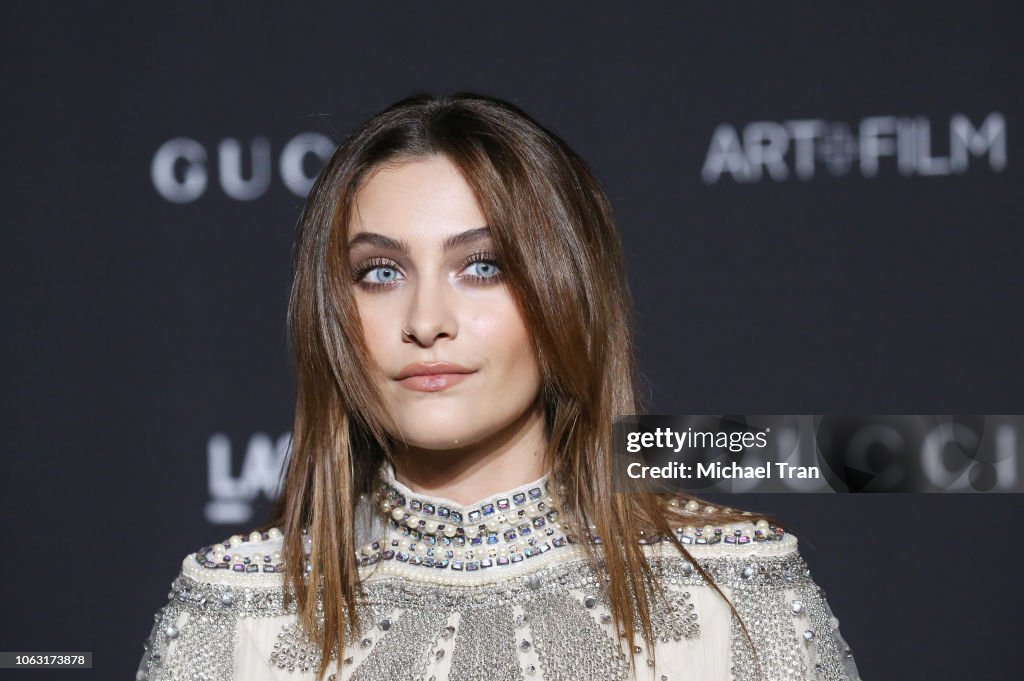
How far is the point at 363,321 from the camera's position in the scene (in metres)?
1.55

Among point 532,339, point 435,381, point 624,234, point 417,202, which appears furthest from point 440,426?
point 624,234

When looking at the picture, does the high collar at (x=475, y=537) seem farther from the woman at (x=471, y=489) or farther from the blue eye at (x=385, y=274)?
the blue eye at (x=385, y=274)

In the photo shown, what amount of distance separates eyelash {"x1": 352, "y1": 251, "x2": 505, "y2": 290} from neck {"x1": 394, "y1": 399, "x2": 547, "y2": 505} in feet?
0.67

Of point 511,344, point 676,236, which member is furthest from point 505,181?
point 676,236

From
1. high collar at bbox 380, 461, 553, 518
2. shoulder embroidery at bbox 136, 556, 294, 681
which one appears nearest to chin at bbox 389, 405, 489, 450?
high collar at bbox 380, 461, 553, 518

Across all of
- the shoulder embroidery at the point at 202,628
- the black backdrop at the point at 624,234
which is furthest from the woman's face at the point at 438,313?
the black backdrop at the point at 624,234

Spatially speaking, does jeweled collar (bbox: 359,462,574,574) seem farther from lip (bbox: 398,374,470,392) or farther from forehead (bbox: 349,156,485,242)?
forehead (bbox: 349,156,485,242)

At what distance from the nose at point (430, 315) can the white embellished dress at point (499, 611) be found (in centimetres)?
25

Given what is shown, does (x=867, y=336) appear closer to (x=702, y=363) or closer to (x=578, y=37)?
(x=702, y=363)

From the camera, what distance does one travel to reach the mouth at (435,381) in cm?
A: 150

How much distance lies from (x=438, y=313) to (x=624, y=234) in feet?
3.22

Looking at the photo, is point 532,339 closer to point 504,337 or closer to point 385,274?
point 504,337

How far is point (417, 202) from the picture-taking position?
1540 mm

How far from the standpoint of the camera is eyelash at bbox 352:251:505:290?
152cm
